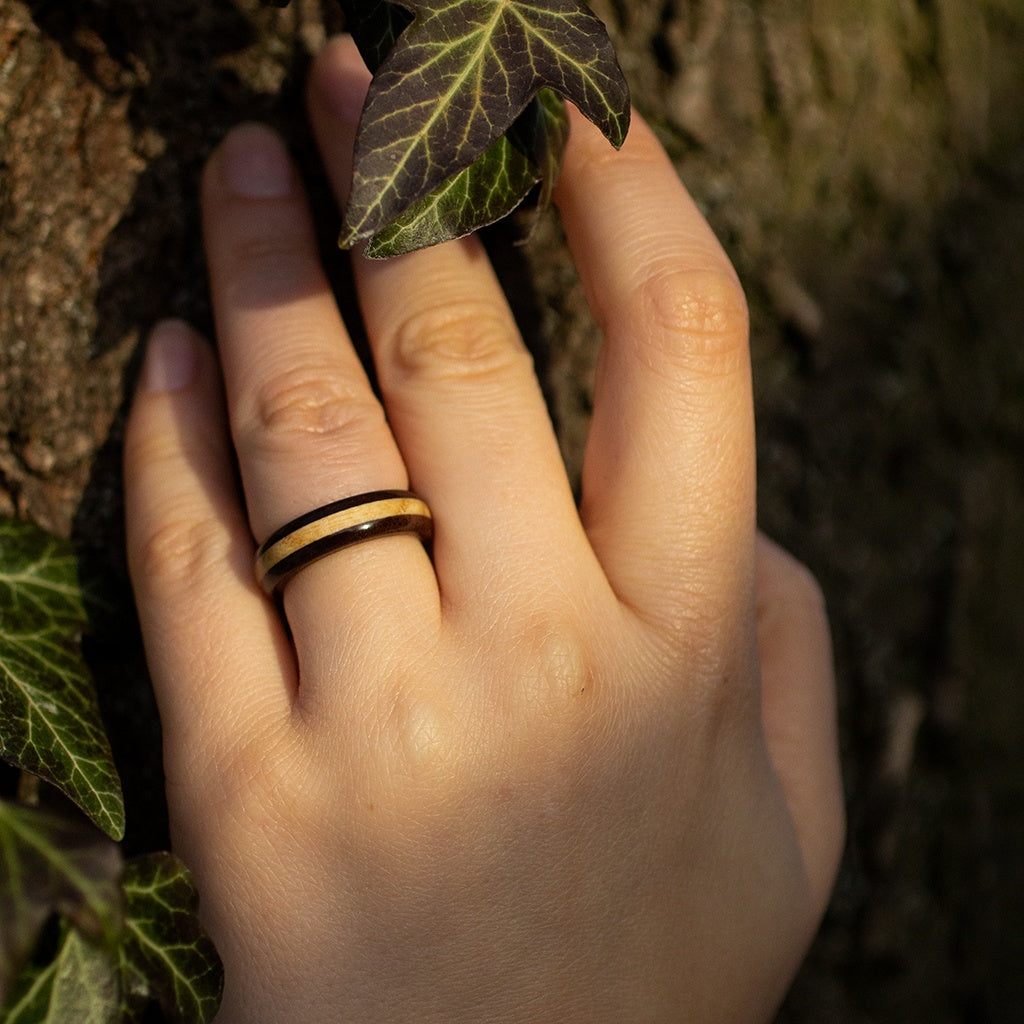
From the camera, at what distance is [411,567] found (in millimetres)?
1088

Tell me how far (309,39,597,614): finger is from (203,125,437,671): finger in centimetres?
4

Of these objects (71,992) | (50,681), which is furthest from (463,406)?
(71,992)

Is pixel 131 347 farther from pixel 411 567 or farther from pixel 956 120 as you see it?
pixel 956 120

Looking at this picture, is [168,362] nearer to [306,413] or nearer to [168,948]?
[306,413]

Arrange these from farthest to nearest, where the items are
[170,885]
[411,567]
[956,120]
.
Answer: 1. [956,120]
2. [411,567]
3. [170,885]

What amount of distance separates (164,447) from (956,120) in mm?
1399

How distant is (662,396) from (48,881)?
775 mm

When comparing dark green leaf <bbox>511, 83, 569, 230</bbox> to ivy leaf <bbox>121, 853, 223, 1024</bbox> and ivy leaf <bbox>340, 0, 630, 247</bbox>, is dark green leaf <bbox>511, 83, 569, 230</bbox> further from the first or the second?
ivy leaf <bbox>121, 853, 223, 1024</bbox>

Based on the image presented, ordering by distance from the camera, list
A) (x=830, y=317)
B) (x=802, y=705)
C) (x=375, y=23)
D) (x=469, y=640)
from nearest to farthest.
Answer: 1. (x=375, y=23)
2. (x=469, y=640)
3. (x=802, y=705)
4. (x=830, y=317)

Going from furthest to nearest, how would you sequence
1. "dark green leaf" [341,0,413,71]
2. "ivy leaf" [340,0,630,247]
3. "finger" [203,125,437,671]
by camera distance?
"finger" [203,125,437,671]
"dark green leaf" [341,0,413,71]
"ivy leaf" [340,0,630,247]

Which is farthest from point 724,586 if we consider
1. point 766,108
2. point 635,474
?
point 766,108

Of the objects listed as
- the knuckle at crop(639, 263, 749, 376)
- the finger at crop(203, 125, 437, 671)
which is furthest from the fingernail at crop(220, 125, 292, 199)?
the knuckle at crop(639, 263, 749, 376)

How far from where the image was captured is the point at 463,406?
113cm

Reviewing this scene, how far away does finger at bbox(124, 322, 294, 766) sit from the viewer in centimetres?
108
